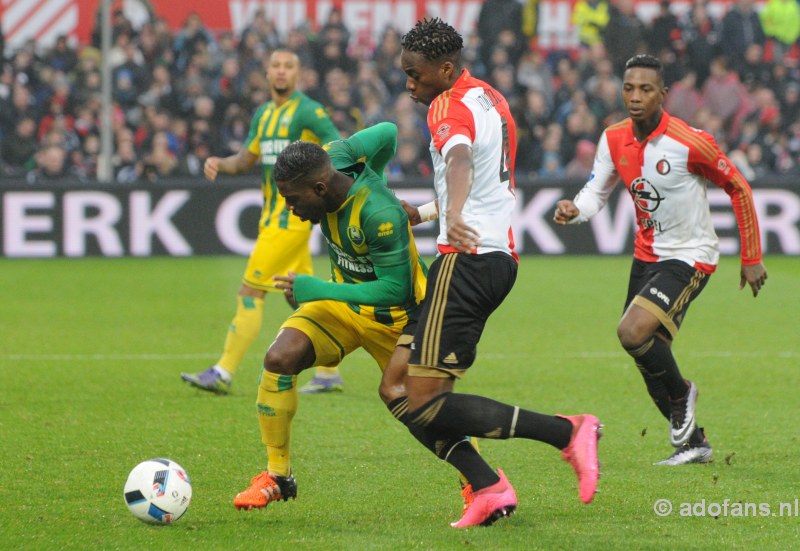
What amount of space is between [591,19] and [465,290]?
56.7 ft

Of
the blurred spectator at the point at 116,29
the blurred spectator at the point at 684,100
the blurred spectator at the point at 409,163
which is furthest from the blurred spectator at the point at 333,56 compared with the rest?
the blurred spectator at the point at 684,100

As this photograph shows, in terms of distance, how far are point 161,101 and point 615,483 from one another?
15.2 m

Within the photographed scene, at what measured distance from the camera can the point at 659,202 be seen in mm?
6703

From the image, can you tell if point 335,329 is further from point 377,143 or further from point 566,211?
point 566,211

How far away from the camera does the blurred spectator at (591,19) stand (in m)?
21.7

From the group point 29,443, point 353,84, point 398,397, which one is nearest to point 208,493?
point 398,397

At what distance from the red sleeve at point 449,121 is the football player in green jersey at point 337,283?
374mm

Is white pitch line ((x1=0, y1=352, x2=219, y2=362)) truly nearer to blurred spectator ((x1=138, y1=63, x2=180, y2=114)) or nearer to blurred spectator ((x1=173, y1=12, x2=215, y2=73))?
blurred spectator ((x1=138, y1=63, x2=180, y2=114))

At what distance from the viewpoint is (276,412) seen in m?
5.69

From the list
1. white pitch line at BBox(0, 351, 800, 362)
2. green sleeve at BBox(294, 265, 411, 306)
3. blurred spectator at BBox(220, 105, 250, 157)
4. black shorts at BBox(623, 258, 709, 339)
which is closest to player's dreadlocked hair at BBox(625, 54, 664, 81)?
black shorts at BBox(623, 258, 709, 339)

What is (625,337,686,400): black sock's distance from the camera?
6.52m

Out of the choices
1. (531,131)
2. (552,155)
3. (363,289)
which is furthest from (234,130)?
(363,289)

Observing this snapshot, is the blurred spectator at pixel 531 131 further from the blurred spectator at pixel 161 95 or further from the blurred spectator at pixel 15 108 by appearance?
the blurred spectator at pixel 15 108

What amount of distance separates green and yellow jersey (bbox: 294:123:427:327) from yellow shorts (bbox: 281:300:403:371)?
43 mm
